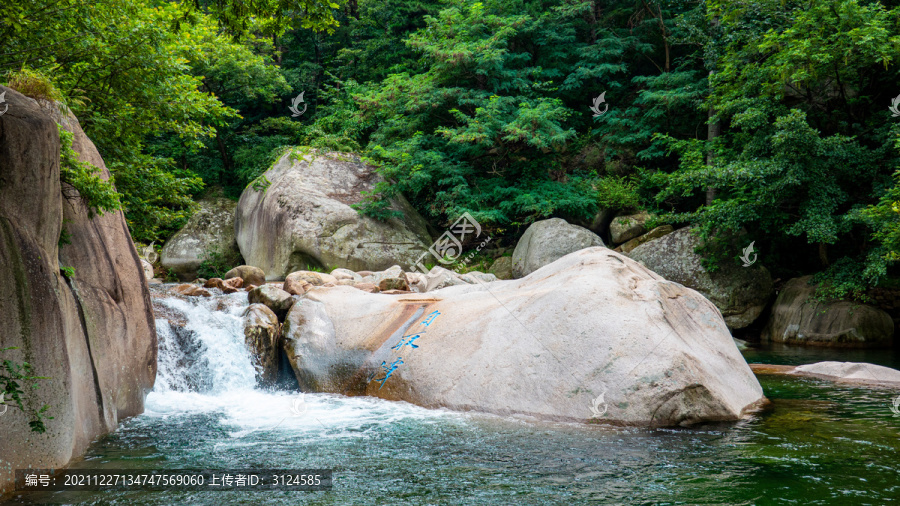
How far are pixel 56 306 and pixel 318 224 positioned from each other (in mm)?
11855

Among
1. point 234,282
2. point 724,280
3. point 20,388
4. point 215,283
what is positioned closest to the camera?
point 20,388

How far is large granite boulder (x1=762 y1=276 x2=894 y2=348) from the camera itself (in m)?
13.4

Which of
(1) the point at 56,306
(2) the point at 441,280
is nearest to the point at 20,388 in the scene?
(1) the point at 56,306

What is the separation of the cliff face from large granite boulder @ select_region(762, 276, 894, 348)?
47.5ft

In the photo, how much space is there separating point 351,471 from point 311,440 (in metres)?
1.14

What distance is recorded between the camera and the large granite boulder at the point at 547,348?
6477mm

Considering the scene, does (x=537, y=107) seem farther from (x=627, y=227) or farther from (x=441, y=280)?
(x=441, y=280)

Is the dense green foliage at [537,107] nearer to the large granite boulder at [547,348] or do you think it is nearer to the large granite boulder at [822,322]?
the large granite boulder at [822,322]

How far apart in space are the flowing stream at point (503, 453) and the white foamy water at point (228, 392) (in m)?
0.05

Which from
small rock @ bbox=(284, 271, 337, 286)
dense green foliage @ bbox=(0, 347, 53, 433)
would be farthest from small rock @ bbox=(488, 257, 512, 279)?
dense green foliage @ bbox=(0, 347, 53, 433)

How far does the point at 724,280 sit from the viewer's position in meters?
15.2

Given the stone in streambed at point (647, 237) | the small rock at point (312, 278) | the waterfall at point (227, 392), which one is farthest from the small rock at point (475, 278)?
the waterfall at point (227, 392)

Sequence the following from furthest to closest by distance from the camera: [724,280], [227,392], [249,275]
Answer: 1. [724,280]
2. [249,275]
3. [227,392]

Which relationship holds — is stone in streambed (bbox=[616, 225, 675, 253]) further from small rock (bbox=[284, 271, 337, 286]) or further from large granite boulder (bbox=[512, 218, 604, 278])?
small rock (bbox=[284, 271, 337, 286])
